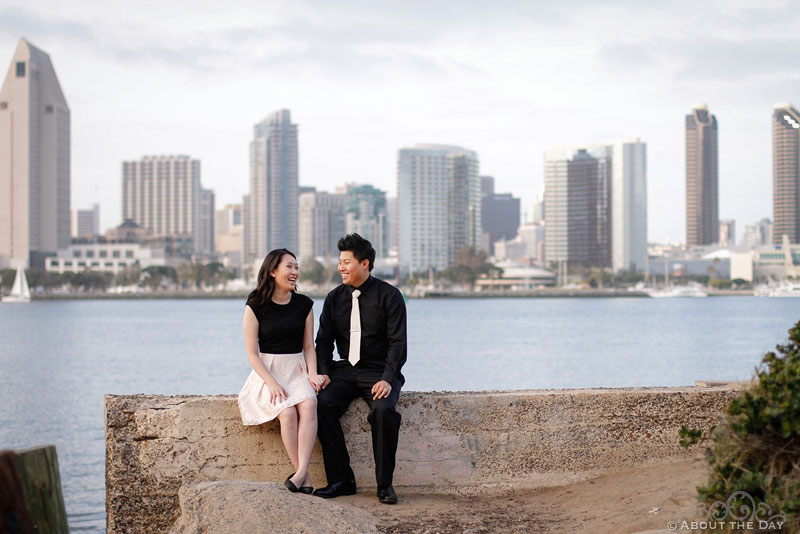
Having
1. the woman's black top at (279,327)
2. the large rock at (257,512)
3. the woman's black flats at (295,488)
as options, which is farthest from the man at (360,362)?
the large rock at (257,512)

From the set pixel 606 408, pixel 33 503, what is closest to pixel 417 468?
pixel 606 408

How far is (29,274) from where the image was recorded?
183125 mm

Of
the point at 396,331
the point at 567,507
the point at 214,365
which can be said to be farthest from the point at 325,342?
the point at 214,365

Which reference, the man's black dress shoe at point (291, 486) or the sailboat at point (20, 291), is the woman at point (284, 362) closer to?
the man's black dress shoe at point (291, 486)

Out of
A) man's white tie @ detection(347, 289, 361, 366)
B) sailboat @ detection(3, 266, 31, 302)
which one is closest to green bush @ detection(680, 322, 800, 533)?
man's white tie @ detection(347, 289, 361, 366)

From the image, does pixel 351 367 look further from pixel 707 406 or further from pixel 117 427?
pixel 707 406

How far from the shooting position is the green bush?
4020mm

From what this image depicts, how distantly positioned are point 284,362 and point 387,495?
1.10 meters

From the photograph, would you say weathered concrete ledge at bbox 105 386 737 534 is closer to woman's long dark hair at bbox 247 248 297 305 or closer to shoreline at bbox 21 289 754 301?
woman's long dark hair at bbox 247 248 297 305

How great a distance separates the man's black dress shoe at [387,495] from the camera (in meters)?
5.56

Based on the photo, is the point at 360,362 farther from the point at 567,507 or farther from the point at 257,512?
the point at 567,507

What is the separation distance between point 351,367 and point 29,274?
193 metres

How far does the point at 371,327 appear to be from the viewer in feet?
19.8

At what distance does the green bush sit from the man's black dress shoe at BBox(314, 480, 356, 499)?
2.33 metres
